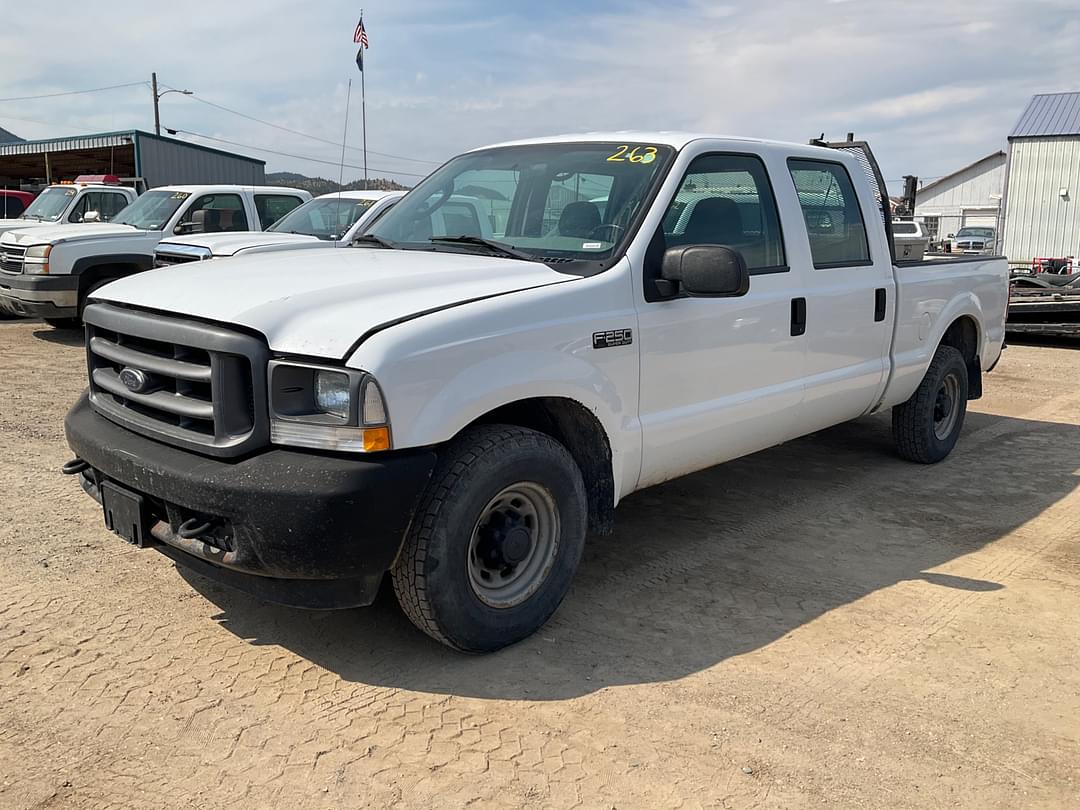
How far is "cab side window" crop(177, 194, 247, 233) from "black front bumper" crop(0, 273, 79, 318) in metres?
1.39

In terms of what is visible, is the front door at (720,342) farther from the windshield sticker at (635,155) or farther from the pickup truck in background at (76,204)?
the pickup truck in background at (76,204)

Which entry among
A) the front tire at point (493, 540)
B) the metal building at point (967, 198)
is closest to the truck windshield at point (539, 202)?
the front tire at point (493, 540)

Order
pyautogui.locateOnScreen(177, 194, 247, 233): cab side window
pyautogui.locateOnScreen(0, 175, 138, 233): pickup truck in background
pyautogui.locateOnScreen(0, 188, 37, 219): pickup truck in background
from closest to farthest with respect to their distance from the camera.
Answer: pyautogui.locateOnScreen(177, 194, 247, 233): cab side window < pyautogui.locateOnScreen(0, 175, 138, 233): pickup truck in background < pyautogui.locateOnScreen(0, 188, 37, 219): pickup truck in background

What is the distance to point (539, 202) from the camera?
4.25 metres

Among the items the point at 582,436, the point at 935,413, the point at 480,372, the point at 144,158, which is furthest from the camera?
the point at 144,158

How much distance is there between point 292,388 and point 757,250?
2.41 meters

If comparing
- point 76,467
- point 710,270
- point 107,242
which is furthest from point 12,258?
point 710,270

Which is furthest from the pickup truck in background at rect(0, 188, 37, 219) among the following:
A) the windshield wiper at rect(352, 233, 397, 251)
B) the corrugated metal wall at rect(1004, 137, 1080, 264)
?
the corrugated metal wall at rect(1004, 137, 1080, 264)

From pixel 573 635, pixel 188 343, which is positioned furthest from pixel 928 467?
pixel 188 343

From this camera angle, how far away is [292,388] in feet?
9.87

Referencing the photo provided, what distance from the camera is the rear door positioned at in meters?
4.77

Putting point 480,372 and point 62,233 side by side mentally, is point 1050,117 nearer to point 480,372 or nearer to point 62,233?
point 62,233

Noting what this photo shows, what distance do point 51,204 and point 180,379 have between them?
1252 centimetres

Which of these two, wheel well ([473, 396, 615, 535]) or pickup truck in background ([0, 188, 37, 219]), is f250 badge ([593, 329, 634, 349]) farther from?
pickup truck in background ([0, 188, 37, 219])
